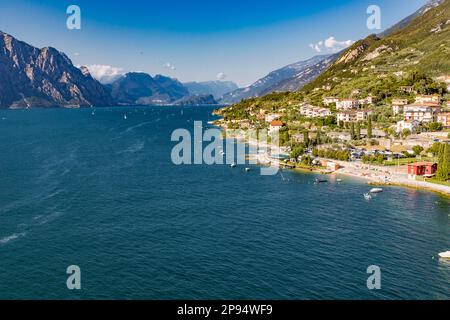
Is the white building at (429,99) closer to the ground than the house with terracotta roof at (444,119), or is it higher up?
higher up

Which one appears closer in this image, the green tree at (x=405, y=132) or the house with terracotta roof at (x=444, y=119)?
the green tree at (x=405, y=132)

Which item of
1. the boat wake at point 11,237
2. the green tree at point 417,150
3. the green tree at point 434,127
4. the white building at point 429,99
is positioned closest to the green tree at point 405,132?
the green tree at point 434,127

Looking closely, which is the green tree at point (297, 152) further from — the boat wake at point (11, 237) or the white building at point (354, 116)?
the boat wake at point (11, 237)

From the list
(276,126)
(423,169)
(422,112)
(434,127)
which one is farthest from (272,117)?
(423,169)

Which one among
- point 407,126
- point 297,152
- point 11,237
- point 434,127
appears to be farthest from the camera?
point 407,126

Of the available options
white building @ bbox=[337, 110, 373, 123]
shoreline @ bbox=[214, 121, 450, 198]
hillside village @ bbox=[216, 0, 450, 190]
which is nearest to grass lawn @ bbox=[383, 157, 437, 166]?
hillside village @ bbox=[216, 0, 450, 190]

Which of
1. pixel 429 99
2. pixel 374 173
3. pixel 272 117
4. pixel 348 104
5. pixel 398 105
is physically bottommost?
pixel 374 173

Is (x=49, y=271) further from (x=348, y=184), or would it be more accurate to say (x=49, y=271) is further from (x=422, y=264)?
(x=348, y=184)

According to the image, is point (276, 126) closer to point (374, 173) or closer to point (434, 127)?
point (434, 127)
